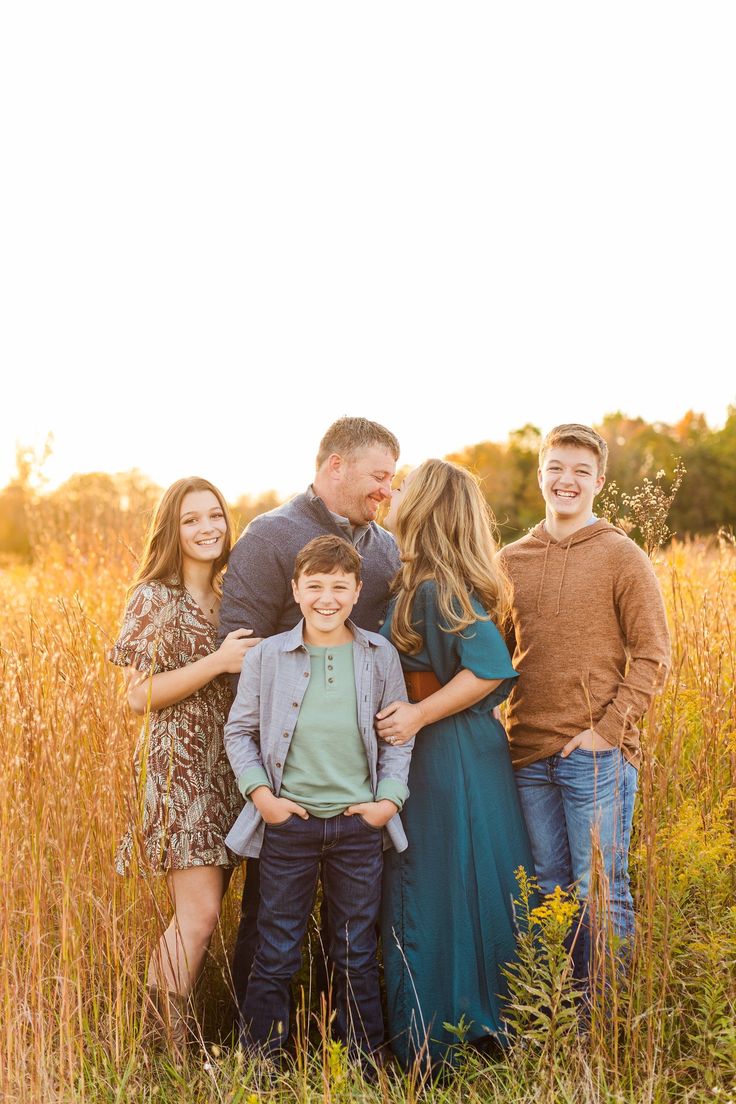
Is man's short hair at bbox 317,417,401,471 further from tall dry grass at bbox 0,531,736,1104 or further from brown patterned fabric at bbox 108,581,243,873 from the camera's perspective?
tall dry grass at bbox 0,531,736,1104

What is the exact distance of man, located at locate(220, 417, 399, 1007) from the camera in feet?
10.0

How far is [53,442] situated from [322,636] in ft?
14.1

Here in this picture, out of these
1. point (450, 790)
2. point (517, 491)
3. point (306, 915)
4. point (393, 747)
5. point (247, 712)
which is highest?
point (517, 491)

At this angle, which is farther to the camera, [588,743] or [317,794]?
[588,743]

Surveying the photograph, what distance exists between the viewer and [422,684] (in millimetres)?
2957

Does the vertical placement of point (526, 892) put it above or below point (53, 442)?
below

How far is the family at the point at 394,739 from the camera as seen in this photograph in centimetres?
274

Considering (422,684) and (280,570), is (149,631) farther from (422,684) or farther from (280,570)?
(422,684)

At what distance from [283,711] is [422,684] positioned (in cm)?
46

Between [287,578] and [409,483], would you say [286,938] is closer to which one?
[287,578]

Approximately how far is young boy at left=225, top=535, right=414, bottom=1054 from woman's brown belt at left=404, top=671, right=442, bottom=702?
180 mm

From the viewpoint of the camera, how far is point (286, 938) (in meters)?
2.75

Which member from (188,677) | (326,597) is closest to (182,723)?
(188,677)

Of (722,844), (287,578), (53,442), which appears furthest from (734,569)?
(53,442)
